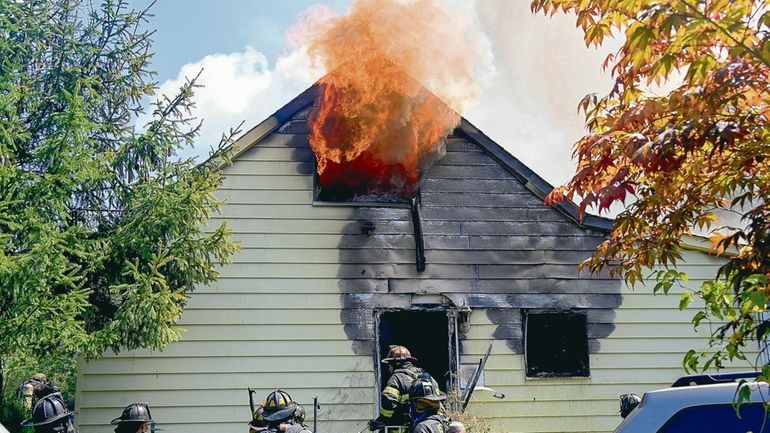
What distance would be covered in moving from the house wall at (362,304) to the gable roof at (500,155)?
0.36 feet

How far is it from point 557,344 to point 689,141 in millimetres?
7858

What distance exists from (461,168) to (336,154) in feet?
6.31

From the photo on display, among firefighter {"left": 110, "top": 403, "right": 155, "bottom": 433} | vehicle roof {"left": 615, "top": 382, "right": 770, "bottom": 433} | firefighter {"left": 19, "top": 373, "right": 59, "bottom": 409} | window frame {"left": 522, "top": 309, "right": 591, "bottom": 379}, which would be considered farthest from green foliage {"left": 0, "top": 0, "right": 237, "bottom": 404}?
vehicle roof {"left": 615, "top": 382, "right": 770, "bottom": 433}

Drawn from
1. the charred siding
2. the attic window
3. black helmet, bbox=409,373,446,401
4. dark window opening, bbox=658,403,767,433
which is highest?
the attic window

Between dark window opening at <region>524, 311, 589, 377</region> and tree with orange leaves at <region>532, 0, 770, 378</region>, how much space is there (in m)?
6.46

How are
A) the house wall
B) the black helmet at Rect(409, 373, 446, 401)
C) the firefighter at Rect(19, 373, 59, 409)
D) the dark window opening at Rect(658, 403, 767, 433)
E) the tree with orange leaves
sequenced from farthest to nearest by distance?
1. the house wall
2. the firefighter at Rect(19, 373, 59, 409)
3. the black helmet at Rect(409, 373, 446, 401)
4. the dark window opening at Rect(658, 403, 767, 433)
5. the tree with orange leaves

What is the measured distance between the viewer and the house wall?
969 centimetres

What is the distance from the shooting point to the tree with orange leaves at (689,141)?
3.00 metres

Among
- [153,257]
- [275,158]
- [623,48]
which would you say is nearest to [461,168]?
[275,158]

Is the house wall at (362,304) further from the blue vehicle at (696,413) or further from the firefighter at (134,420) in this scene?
the blue vehicle at (696,413)

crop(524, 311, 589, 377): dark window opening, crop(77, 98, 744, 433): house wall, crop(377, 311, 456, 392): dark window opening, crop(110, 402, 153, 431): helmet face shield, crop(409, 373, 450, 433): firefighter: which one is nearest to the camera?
crop(110, 402, 153, 431): helmet face shield

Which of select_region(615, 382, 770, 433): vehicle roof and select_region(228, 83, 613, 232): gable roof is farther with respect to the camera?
select_region(228, 83, 613, 232): gable roof

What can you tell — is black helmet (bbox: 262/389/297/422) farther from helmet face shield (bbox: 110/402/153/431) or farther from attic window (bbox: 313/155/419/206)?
attic window (bbox: 313/155/419/206)

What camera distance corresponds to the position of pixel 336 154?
10.2 meters
